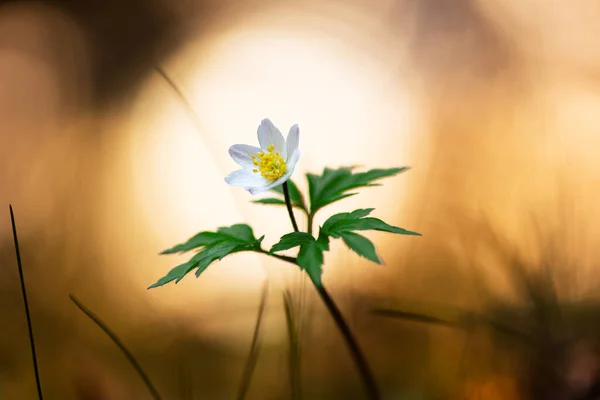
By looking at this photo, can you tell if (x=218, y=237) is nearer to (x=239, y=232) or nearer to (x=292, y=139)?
(x=239, y=232)

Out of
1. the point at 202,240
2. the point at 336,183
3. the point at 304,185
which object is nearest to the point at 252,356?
the point at 202,240

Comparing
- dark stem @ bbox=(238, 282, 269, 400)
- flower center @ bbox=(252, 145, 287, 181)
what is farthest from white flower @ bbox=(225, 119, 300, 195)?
dark stem @ bbox=(238, 282, 269, 400)

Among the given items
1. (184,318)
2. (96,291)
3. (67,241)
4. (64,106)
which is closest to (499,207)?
(184,318)

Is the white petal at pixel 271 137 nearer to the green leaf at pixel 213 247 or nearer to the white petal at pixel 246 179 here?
the white petal at pixel 246 179

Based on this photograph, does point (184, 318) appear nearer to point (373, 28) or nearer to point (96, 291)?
point (96, 291)

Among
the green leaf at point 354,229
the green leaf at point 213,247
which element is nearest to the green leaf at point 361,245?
the green leaf at point 354,229

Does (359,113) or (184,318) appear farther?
(359,113)
